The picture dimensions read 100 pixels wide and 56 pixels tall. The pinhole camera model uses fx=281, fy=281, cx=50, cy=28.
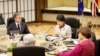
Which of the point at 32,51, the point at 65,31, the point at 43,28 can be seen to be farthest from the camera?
the point at 43,28

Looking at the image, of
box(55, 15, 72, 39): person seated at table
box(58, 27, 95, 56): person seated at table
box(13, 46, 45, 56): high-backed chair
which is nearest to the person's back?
box(58, 27, 95, 56): person seated at table

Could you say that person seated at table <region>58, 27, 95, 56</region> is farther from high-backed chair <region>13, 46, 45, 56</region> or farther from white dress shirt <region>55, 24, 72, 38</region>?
white dress shirt <region>55, 24, 72, 38</region>

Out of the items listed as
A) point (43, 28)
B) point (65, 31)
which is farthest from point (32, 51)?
point (43, 28)

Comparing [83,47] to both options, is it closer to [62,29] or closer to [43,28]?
[62,29]

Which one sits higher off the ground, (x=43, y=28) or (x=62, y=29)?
(x=62, y=29)

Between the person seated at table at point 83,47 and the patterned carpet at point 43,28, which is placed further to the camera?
the patterned carpet at point 43,28

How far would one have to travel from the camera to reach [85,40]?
12.1 ft

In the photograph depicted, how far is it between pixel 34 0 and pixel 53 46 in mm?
6529

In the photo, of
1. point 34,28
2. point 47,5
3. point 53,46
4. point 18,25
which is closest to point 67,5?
point 47,5

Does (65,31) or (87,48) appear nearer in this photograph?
(87,48)

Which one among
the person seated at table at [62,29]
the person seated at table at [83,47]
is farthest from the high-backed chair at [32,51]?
the person seated at table at [62,29]

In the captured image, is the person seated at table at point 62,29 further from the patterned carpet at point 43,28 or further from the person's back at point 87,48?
the patterned carpet at point 43,28

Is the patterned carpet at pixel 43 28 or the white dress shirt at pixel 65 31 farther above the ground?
the white dress shirt at pixel 65 31

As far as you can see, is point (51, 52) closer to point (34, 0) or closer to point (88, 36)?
point (88, 36)
